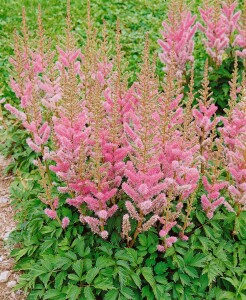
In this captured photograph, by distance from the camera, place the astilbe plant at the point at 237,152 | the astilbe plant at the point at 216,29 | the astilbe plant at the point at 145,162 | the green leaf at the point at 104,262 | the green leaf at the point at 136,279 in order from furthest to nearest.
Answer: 1. the astilbe plant at the point at 216,29
2. the astilbe plant at the point at 237,152
3. the green leaf at the point at 104,262
4. the green leaf at the point at 136,279
5. the astilbe plant at the point at 145,162

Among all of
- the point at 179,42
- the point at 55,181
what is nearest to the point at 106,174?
the point at 55,181

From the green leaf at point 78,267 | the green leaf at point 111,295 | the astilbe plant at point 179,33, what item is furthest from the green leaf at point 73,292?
the astilbe plant at point 179,33

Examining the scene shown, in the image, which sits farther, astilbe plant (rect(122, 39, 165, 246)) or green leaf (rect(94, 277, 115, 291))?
green leaf (rect(94, 277, 115, 291))

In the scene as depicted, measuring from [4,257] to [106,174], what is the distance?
1.78m

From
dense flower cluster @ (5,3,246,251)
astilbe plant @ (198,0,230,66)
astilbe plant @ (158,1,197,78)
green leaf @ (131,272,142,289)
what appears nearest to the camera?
dense flower cluster @ (5,3,246,251)

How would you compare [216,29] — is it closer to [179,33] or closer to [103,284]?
[179,33]

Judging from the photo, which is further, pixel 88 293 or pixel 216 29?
pixel 216 29

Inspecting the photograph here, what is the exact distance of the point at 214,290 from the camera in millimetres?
3961

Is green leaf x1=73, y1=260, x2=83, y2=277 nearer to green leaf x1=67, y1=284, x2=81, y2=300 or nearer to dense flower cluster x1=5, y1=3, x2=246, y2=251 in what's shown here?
green leaf x1=67, y1=284, x2=81, y2=300

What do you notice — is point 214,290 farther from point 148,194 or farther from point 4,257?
point 4,257

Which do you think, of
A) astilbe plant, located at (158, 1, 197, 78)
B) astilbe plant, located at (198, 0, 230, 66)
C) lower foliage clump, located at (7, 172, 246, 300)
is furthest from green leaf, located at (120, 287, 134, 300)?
astilbe plant, located at (198, 0, 230, 66)

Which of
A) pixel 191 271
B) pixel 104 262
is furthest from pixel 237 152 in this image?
pixel 104 262

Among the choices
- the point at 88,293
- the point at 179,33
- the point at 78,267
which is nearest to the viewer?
the point at 88,293

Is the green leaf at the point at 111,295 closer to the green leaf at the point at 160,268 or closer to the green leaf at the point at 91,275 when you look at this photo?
the green leaf at the point at 91,275
